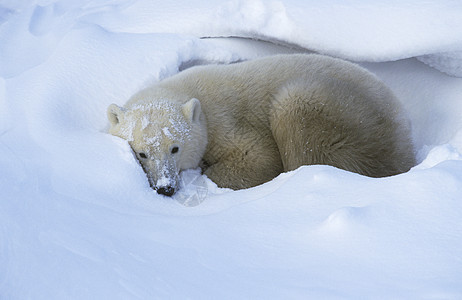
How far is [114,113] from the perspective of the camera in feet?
12.2

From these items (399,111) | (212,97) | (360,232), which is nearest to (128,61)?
(212,97)

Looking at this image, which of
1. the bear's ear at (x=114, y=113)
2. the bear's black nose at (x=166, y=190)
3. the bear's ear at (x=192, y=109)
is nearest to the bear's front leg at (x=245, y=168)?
the bear's ear at (x=192, y=109)

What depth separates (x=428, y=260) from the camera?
5.26 ft

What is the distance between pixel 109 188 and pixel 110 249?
805 millimetres

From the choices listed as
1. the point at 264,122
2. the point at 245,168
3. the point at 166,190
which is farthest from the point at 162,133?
the point at 264,122

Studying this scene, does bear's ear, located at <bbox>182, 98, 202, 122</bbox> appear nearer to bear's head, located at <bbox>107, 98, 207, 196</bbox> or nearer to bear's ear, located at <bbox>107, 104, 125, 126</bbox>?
bear's head, located at <bbox>107, 98, 207, 196</bbox>

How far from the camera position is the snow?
5.25ft

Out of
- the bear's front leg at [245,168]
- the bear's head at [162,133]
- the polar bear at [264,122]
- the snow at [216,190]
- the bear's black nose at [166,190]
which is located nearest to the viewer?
the snow at [216,190]

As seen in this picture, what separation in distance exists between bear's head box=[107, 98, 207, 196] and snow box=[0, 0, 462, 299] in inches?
7.2

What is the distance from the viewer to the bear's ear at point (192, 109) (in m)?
3.70

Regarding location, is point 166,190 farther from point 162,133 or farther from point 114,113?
point 114,113

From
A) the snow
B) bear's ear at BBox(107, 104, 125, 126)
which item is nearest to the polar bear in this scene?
bear's ear at BBox(107, 104, 125, 126)

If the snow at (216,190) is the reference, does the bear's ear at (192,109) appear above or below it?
below

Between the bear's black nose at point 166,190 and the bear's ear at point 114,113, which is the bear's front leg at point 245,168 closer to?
the bear's black nose at point 166,190
